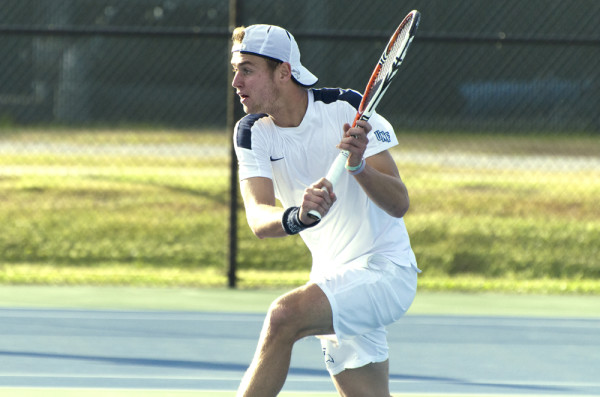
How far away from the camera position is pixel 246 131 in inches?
148

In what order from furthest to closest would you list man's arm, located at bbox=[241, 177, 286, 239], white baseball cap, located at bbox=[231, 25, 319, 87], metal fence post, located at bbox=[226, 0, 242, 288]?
1. metal fence post, located at bbox=[226, 0, 242, 288]
2. white baseball cap, located at bbox=[231, 25, 319, 87]
3. man's arm, located at bbox=[241, 177, 286, 239]

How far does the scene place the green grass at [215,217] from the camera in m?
8.60

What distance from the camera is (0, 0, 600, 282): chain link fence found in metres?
9.19

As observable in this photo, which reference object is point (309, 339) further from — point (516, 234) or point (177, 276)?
point (516, 234)

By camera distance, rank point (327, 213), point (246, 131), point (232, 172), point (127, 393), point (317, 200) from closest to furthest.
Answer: point (317, 200) → point (327, 213) → point (246, 131) → point (127, 393) → point (232, 172)

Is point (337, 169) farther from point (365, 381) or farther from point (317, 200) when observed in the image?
point (365, 381)

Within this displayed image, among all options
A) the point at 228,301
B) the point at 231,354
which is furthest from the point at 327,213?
the point at 228,301

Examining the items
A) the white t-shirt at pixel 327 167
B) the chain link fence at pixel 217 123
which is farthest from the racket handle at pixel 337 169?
the chain link fence at pixel 217 123

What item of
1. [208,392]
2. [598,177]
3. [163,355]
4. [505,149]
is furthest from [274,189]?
[505,149]

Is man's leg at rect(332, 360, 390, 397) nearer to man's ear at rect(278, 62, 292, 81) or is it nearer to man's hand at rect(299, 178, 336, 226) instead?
man's hand at rect(299, 178, 336, 226)

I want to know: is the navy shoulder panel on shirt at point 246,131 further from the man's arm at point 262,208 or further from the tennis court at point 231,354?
the tennis court at point 231,354

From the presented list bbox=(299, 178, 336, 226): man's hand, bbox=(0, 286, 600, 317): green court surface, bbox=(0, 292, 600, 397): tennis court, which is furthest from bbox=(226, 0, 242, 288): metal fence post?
bbox=(299, 178, 336, 226): man's hand

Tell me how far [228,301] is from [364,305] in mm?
3835

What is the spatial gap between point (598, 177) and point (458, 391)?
9.80 m
